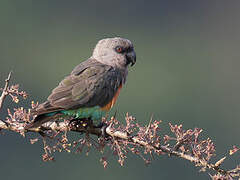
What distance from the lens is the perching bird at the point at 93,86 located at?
9273 mm

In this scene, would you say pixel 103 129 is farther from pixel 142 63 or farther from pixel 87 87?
pixel 142 63

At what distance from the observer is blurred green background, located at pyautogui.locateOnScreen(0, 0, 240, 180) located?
272ft

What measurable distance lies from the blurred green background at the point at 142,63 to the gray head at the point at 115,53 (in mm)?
57617

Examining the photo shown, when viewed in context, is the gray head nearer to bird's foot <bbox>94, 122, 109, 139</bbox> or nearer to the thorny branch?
bird's foot <bbox>94, 122, 109, 139</bbox>

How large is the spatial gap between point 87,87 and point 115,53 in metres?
1.48

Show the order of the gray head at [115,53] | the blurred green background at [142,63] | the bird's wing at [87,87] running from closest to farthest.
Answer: the bird's wing at [87,87]
the gray head at [115,53]
the blurred green background at [142,63]

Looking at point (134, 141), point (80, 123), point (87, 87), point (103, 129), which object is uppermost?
point (87, 87)

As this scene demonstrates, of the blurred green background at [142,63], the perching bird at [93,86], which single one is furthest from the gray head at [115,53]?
the blurred green background at [142,63]

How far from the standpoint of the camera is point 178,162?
81312mm

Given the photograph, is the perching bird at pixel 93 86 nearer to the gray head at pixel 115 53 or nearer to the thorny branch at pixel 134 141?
the gray head at pixel 115 53

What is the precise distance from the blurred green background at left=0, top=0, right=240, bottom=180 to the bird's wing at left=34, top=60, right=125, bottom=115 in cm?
5846

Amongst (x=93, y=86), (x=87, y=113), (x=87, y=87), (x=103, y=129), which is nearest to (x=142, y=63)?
(x=93, y=86)

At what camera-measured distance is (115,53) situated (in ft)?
37.3

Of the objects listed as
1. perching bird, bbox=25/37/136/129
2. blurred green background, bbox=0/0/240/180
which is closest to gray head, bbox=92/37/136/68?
perching bird, bbox=25/37/136/129
